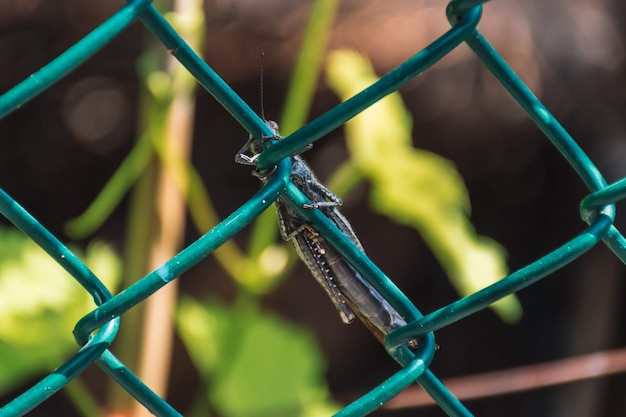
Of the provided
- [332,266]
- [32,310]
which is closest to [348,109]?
[332,266]

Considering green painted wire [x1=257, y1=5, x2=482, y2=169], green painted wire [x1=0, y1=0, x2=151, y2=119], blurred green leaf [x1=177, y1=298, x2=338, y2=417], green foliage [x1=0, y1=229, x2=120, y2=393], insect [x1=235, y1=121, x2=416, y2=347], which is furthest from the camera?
blurred green leaf [x1=177, y1=298, x2=338, y2=417]

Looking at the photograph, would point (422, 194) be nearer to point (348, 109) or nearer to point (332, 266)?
point (332, 266)

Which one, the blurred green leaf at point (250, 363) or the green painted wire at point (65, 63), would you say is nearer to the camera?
the green painted wire at point (65, 63)

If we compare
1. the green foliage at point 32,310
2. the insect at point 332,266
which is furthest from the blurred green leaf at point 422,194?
the green foliage at point 32,310

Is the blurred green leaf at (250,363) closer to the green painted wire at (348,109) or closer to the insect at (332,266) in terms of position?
the insect at (332,266)

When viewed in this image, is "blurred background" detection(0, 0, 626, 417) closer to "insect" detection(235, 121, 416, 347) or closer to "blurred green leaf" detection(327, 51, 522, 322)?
"blurred green leaf" detection(327, 51, 522, 322)

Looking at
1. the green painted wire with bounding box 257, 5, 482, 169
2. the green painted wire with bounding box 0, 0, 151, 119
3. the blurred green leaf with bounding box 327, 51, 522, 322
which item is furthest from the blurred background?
the green painted wire with bounding box 0, 0, 151, 119
